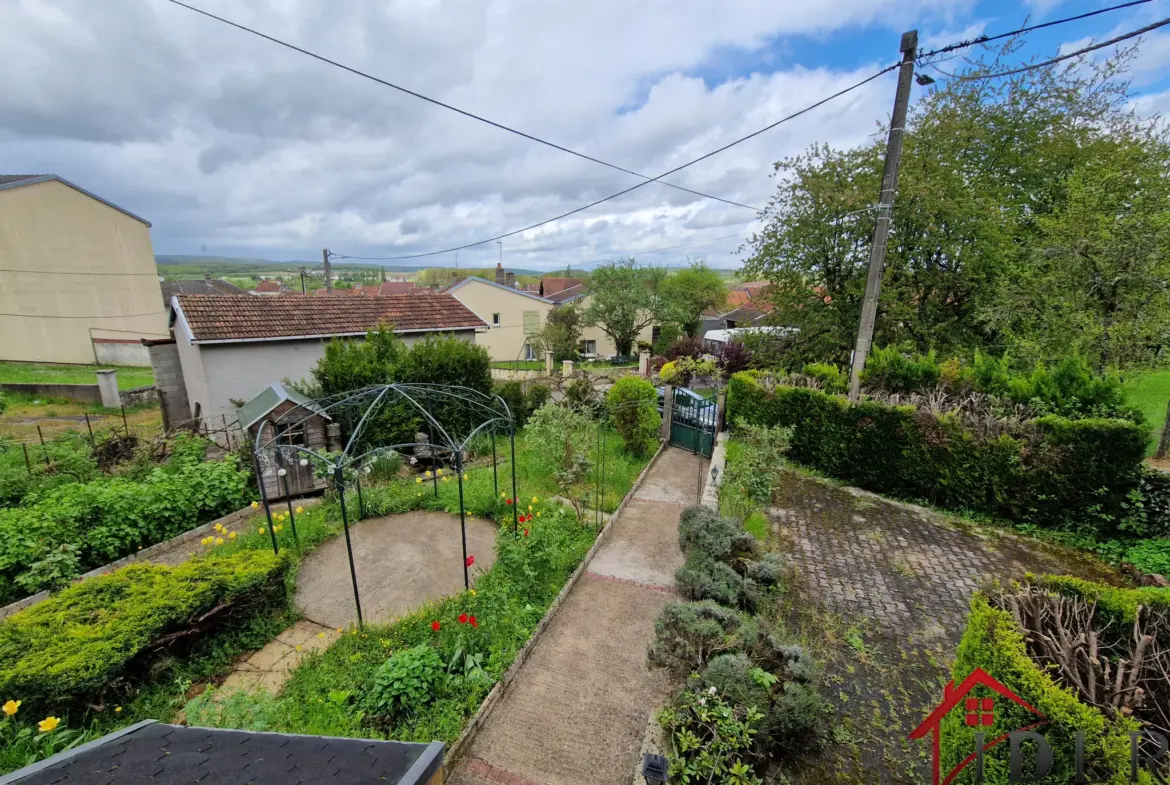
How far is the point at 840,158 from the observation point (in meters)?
12.5

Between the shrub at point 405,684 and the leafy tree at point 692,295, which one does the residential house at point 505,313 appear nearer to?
the leafy tree at point 692,295

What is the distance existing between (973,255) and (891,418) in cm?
673

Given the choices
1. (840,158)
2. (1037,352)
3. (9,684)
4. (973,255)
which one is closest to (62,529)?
(9,684)

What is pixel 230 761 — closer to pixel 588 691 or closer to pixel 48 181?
pixel 588 691

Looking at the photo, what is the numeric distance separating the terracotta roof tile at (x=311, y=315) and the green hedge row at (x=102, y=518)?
18.0 ft

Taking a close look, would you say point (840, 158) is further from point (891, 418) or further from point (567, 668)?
point (567, 668)

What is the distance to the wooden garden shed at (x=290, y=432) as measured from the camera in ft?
28.0

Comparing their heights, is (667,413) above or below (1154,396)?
below

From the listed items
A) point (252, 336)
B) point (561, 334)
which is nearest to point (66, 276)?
point (252, 336)

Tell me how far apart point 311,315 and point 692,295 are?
30864 millimetres

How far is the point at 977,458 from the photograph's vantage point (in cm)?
750

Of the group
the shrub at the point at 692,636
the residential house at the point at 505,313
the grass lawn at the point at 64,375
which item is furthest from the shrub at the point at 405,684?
the residential house at the point at 505,313

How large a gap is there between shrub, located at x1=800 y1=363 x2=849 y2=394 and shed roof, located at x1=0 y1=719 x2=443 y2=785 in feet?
33.6

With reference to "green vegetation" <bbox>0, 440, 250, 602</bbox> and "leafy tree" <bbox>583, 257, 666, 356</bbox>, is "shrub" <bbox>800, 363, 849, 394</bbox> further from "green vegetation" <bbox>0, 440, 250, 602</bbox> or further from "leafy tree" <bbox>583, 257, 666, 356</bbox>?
"leafy tree" <bbox>583, 257, 666, 356</bbox>
